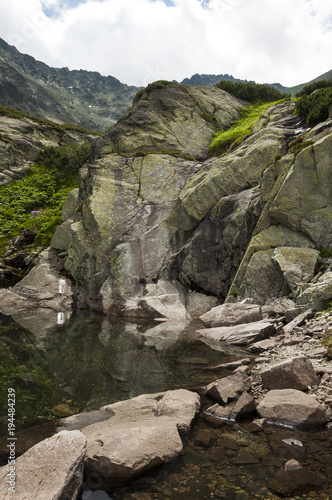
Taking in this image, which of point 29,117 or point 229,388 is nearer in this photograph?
point 229,388

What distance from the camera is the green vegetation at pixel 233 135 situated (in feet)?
127

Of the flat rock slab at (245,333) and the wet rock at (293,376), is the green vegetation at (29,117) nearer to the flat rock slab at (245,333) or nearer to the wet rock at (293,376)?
the flat rock slab at (245,333)

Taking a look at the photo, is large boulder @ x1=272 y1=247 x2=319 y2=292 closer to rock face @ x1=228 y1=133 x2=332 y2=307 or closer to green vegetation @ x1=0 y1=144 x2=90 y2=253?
rock face @ x1=228 y1=133 x2=332 y2=307

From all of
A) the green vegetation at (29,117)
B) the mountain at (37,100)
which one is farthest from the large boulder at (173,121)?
the mountain at (37,100)

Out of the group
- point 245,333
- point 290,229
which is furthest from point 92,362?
point 290,229

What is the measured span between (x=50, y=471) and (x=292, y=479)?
15.4 feet

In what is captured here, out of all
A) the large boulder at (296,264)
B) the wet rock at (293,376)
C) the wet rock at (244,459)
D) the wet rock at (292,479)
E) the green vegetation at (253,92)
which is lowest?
the wet rock at (244,459)

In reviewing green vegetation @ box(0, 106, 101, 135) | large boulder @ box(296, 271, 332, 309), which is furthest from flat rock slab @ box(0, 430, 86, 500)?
green vegetation @ box(0, 106, 101, 135)

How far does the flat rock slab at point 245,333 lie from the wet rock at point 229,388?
600 centimetres

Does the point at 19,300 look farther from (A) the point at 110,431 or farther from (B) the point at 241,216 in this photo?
(A) the point at 110,431

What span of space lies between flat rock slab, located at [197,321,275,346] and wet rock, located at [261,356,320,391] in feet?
20.8

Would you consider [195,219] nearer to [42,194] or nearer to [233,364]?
[233,364]

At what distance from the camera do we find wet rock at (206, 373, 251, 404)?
908cm

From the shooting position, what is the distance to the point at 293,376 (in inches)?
350
